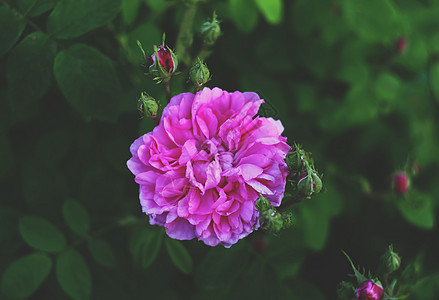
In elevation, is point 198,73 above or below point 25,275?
above

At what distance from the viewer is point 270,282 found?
2.08m

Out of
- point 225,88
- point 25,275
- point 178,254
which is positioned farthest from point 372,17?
point 25,275

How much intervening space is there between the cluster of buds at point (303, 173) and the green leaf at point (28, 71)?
1.02m

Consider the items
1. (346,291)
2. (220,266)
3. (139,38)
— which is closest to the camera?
(346,291)

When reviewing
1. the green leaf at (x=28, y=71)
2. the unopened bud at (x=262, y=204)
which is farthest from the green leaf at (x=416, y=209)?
the green leaf at (x=28, y=71)

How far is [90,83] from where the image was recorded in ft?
5.97

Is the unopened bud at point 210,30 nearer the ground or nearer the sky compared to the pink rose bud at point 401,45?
nearer the sky

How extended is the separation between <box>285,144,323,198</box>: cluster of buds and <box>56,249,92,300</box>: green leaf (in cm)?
113

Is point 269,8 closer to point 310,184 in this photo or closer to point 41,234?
point 310,184

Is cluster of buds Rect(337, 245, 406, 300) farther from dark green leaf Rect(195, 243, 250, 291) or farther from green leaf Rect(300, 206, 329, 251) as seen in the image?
green leaf Rect(300, 206, 329, 251)

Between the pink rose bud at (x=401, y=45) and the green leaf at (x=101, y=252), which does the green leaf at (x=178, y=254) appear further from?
the pink rose bud at (x=401, y=45)

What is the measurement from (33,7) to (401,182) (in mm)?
2105

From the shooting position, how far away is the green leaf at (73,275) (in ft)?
6.68

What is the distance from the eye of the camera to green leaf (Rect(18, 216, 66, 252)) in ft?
6.81
